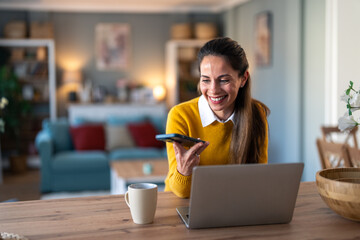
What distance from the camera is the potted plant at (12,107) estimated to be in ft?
20.8

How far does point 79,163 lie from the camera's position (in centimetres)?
518

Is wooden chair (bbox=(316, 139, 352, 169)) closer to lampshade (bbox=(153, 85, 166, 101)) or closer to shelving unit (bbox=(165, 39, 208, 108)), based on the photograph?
shelving unit (bbox=(165, 39, 208, 108))

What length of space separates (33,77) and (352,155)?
584 cm

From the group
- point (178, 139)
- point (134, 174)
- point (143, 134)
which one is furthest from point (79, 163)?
point (178, 139)

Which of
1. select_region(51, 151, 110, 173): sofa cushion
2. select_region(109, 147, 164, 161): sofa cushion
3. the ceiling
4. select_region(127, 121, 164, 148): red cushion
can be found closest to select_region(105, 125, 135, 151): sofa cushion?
select_region(127, 121, 164, 148): red cushion

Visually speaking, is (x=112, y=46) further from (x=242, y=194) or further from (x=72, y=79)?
(x=242, y=194)

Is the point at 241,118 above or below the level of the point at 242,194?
above

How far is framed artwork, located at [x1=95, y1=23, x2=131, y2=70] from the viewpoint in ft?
24.8

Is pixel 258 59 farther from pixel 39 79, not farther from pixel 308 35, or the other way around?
pixel 39 79

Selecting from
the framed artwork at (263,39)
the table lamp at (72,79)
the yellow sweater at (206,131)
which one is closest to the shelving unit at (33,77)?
the table lamp at (72,79)

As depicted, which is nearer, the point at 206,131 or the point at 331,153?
the point at 206,131

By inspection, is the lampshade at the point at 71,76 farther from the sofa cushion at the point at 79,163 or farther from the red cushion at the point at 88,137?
the sofa cushion at the point at 79,163

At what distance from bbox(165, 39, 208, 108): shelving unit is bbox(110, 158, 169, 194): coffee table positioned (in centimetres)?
277

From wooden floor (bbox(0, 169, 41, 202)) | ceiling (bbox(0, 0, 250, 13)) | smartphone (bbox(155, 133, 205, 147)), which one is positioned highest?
ceiling (bbox(0, 0, 250, 13))
